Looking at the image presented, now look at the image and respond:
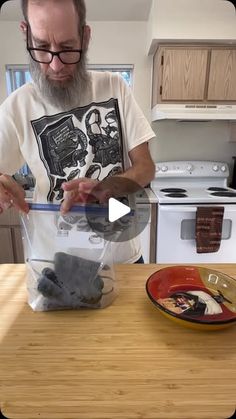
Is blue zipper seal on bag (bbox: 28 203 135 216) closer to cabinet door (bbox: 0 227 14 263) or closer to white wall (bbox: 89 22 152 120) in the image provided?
white wall (bbox: 89 22 152 120)

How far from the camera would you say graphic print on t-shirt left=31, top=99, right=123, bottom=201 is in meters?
0.65

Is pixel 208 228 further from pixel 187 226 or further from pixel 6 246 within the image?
pixel 6 246

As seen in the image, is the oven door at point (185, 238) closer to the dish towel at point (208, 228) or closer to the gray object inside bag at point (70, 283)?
the dish towel at point (208, 228)

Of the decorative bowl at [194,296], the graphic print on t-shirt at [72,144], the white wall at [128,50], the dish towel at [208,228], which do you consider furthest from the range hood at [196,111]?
the decorative bowl at [194,296]

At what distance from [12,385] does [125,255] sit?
47 cm

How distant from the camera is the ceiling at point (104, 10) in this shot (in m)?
0.48

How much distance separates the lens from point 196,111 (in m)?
1.63

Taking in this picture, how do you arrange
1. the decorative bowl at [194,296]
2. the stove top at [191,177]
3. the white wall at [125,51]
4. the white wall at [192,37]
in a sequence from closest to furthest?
the decorative bowl at [194,296]
the white wall at [125,51]
the white wall at [192,37]
the stove top at [191,177]

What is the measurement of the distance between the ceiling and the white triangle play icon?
1.27ft

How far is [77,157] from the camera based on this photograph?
65 centimetres

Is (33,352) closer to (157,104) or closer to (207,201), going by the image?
(207,201)

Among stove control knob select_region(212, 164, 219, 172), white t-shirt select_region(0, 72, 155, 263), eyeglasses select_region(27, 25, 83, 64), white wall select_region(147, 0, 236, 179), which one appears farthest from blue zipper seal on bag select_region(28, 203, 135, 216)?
stove control knob select_region(212, 164, 219, 172)

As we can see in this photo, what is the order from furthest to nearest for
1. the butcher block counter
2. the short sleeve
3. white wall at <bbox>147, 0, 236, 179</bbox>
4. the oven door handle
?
the oven door handle < white wall at <bbox>147, 0, 236, 179</bbox> < the short sleeve < the butcher block counter

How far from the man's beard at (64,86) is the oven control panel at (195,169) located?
4.33ft
